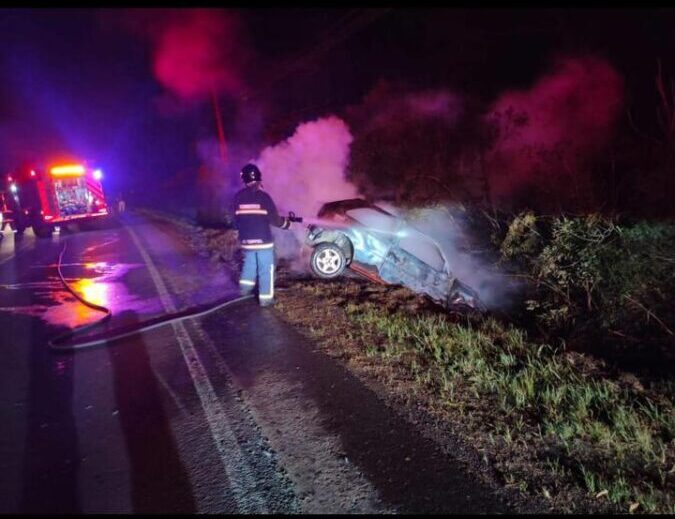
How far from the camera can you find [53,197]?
16.6 meters

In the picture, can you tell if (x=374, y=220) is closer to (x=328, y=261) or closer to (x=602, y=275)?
(x=328, y=261)

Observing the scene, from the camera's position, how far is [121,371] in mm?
4516

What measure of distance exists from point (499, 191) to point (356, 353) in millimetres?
6835

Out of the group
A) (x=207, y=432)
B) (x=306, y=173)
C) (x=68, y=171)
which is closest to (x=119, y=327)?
(x=207, y=432)

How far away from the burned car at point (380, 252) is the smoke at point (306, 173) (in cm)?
230

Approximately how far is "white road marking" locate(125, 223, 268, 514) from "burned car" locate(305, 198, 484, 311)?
9.09ft

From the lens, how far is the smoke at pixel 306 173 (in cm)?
1081

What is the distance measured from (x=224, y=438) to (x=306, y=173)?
8965 millimetres

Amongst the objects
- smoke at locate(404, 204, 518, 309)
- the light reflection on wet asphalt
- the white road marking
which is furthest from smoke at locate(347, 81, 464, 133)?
the white road marking

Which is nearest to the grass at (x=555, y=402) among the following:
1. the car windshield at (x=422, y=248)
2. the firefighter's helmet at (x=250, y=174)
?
the car windshield at (x=422, y=248)

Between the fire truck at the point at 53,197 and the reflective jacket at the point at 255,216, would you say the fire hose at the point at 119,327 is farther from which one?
the fire truck at the point at 53,197

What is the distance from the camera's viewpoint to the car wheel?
7.43m

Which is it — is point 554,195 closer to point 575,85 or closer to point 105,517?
point 575,85

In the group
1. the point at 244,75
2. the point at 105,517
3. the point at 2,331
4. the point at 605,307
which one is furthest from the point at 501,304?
the point at 244,75
